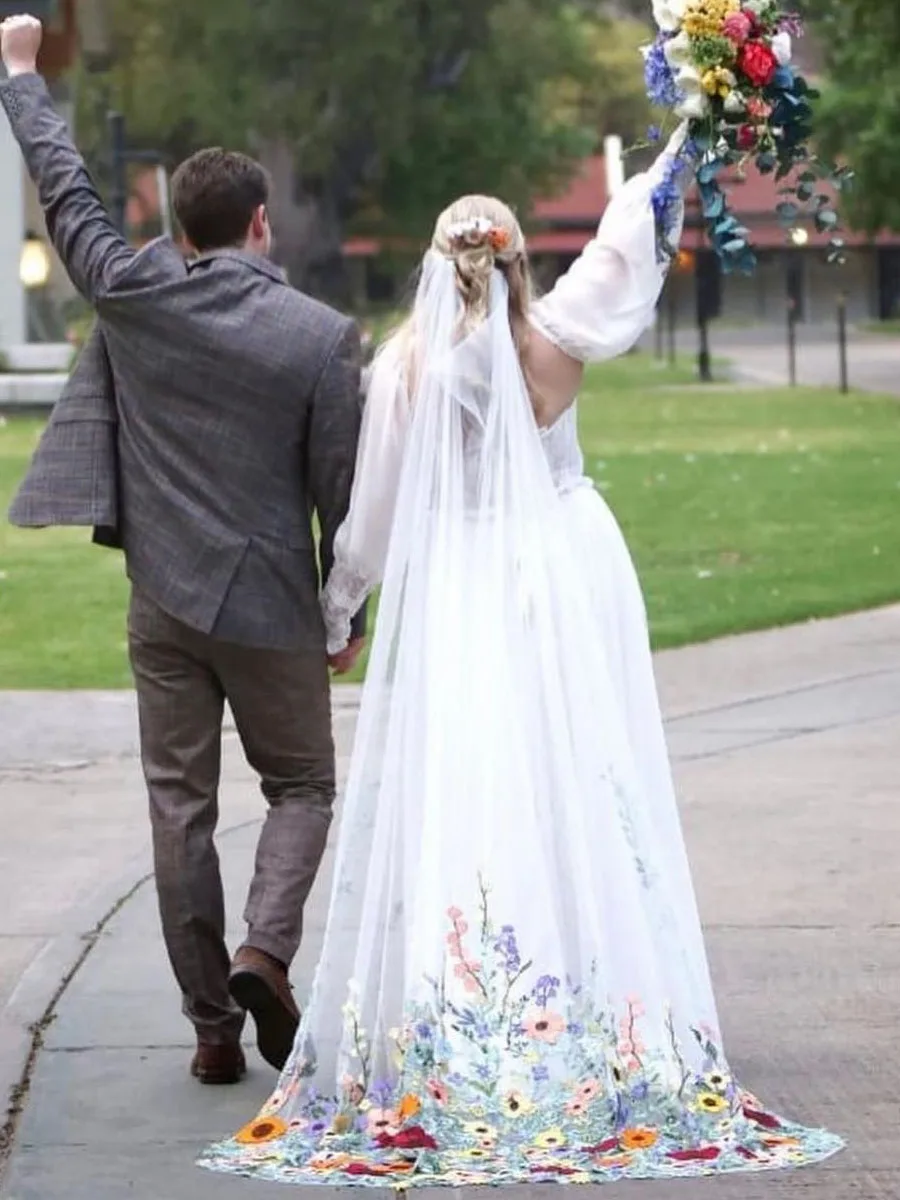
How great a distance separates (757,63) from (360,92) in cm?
4923

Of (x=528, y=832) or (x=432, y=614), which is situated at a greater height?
(x=432, y=614)

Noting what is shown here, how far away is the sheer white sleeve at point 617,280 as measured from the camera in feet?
16.1

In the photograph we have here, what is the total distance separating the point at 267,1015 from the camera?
207 inches

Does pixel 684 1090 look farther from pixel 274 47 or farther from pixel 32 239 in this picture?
pixel 274 47

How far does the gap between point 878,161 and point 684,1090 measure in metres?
31.6

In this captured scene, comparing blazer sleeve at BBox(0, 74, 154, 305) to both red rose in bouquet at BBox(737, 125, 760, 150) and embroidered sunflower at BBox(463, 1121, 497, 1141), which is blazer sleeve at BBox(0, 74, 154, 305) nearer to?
red rose in bouquet at BBox(737, 125, 760, 150)

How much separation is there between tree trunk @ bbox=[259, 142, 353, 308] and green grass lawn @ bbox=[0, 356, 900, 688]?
29.8 m

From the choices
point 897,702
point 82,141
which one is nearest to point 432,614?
point 897,702

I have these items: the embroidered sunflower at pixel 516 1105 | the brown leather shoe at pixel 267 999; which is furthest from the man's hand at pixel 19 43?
the embroidered sunflower at pixel 516 1105

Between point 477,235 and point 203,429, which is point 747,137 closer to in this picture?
point 477,235

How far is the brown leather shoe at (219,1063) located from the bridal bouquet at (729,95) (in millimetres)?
1914

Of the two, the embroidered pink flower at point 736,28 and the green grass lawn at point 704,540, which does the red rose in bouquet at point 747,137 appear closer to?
the embroidered pink flower at point 736,28

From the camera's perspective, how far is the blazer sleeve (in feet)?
17.1

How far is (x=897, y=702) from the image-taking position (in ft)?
33.6
